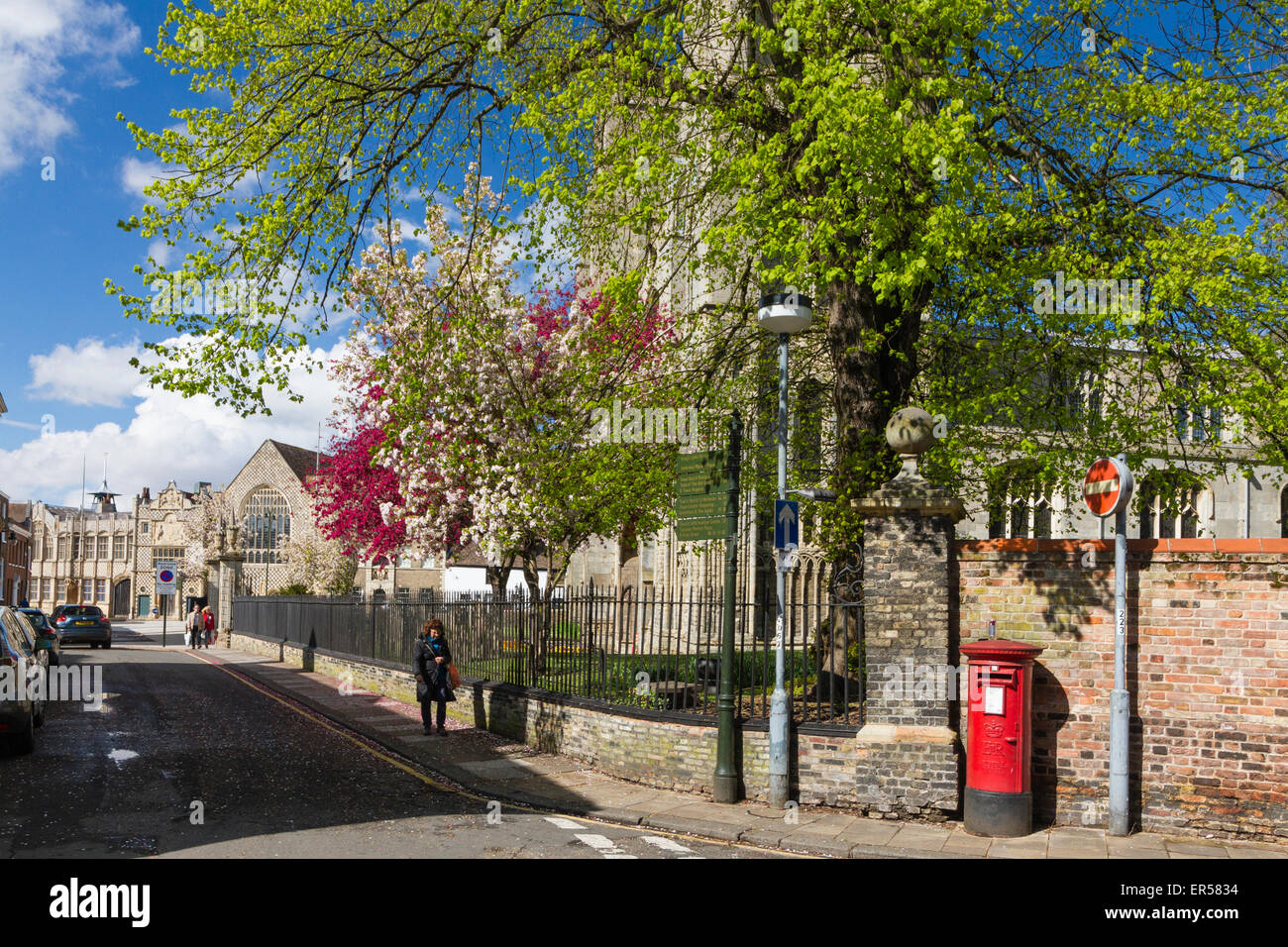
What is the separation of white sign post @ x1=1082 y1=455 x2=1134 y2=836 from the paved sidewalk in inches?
11.2

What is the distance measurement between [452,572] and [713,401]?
46.8 metres

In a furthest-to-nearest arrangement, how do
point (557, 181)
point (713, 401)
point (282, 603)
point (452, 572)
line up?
point (452, 572) → point (282, 603) → point (713, 401) → point (557, 181)

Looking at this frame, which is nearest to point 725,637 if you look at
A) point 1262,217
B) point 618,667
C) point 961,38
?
point 618,667

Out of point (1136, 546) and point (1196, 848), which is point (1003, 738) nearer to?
point (1196, 848)

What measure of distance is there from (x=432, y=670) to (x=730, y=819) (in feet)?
21.9

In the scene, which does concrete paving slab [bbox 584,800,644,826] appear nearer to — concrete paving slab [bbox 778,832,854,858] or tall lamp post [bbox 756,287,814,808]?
tall lamp post [bbox 756,287,814,808]

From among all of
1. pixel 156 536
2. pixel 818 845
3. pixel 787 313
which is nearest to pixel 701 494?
pixel 787 313

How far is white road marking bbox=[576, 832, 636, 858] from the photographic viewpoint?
24.9 feet

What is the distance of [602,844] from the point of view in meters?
7.95

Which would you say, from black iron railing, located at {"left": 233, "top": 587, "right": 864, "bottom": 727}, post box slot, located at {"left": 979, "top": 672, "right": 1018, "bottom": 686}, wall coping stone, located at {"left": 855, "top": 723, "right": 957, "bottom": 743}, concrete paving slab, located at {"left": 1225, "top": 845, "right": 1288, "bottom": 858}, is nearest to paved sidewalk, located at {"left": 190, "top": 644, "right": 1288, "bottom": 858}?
concrete paving slab, located at {"left": 1225, "top": 845, "right": 1288, "bottom": 858}

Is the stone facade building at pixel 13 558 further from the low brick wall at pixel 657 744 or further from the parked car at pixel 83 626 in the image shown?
the low brick wall at pixel 657 744

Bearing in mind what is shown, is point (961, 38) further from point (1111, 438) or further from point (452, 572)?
point (452, 572)

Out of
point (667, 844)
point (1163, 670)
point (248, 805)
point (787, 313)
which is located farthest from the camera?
point (787, 313)

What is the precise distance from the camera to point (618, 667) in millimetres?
11922
